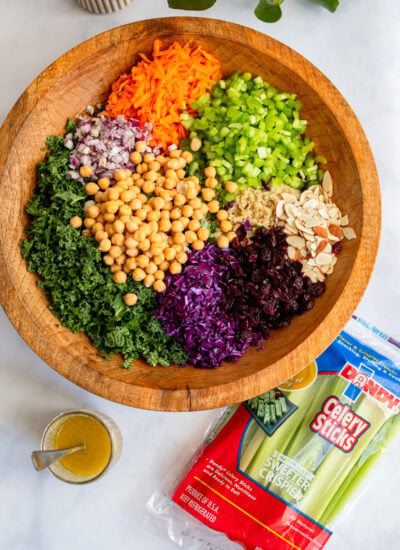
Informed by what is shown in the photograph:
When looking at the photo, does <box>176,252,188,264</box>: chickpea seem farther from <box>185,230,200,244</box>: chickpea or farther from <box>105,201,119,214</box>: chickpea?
<box>105,201,119,214</box>: chickpea

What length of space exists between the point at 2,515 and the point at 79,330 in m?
1.11

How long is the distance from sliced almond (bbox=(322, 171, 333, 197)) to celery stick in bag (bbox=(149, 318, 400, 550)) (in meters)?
0.68

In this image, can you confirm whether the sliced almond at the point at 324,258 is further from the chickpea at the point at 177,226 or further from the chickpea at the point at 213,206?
the chickpea at the point at 177,226

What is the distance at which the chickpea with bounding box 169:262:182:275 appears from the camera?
2256mm

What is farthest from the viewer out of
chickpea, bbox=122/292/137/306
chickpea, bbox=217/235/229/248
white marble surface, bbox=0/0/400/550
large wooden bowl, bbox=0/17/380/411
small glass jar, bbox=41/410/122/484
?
white marble surface, bbox=0/0/400/550

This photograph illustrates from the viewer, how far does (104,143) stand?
232 cm

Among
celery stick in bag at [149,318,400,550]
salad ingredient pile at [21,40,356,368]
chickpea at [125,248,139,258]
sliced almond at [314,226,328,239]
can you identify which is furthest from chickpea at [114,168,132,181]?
celery stick in bag at [149,318,400,550]

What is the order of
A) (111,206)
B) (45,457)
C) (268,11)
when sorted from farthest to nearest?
(268,11)
(45,457)
(111,206)

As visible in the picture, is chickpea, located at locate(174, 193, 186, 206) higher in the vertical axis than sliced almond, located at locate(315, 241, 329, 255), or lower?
lower

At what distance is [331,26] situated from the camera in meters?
2.72

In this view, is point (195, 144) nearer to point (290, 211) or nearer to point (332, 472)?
point (290, 211)

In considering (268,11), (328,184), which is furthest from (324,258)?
(268,11)

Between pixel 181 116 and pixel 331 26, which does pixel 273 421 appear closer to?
pixel 181 116

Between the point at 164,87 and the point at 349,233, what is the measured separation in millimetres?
1019
